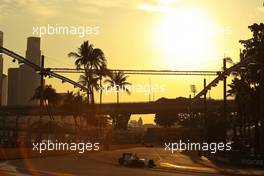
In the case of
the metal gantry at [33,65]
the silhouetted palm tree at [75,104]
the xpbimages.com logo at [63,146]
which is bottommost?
the xpbimages.com logo at [63,146]

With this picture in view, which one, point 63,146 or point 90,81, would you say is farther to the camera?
point 90,81

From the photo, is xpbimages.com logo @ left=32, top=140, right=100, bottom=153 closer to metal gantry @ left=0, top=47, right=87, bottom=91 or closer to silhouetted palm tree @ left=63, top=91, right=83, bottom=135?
metal gantry @ left=0, top=47, right=87, bottom=91

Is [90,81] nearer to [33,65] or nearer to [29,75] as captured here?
[29,75]

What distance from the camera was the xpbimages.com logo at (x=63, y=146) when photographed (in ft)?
186

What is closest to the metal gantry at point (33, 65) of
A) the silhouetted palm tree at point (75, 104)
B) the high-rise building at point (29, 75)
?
the high-rise building at point (29, 75)

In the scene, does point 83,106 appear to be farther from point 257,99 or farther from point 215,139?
point 257,99

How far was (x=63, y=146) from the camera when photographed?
67.1 m

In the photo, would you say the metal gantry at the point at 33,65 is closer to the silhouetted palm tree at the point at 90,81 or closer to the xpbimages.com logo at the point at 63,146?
the xpbimages.com logo at the point at 63,146

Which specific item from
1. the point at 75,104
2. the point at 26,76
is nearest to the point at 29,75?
the point at 26,76

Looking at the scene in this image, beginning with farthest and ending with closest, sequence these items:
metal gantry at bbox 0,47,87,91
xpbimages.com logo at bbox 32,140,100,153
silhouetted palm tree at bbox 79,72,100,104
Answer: silhouetted palm tree at bbox 79,72,100,104
xpbimages.com logo at bbox 32,140,100,153
metal gantry at bbox 0,47,87,91

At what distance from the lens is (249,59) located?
44219mm

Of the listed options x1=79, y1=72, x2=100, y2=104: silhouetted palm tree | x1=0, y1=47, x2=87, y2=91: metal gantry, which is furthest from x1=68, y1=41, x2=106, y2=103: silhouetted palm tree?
x1=0, y1=47, x2=87, y2=91: metal gantry

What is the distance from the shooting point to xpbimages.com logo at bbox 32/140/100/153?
5663 cm

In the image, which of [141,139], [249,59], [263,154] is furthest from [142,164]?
[141,139]
